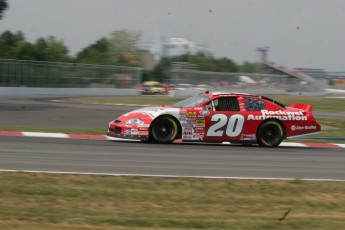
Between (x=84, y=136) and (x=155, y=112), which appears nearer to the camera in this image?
(x=155, y=112)

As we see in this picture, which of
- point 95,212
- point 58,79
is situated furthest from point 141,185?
point 58,79

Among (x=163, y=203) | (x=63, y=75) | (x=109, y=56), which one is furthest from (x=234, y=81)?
(x=163, y=203)

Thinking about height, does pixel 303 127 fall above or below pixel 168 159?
above

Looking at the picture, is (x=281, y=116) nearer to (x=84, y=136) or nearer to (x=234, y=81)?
(x=84, y=136)

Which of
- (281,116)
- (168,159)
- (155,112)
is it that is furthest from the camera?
(281,116)

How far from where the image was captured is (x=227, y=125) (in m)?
15.4

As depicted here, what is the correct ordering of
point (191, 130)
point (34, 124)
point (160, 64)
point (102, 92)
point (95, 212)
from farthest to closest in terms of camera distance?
point (160, 64) → point (102, 92) → point (34, 124) → point (191, 130) → point (95, 212)

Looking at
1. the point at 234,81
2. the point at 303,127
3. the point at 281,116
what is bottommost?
the point at 303,127

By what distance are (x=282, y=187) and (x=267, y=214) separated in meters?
1.88

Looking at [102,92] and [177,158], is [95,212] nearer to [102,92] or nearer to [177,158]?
[177,158]

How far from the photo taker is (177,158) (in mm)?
12297

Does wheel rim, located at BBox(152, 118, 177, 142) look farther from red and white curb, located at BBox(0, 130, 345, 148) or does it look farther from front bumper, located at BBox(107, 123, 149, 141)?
red and white curb, located at BBox(0, 130, 345, 148)

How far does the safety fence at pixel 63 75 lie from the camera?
47.3 metres

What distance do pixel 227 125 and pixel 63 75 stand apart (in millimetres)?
38052
